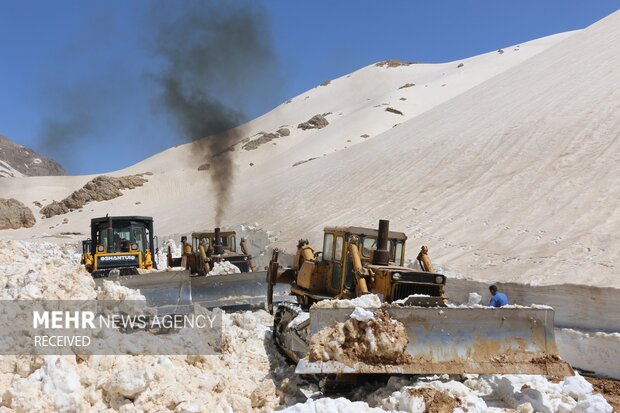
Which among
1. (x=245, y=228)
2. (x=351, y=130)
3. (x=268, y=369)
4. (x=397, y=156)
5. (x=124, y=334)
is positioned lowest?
(x=268, y=369)

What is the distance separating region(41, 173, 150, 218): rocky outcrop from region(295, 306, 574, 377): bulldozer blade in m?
46.9

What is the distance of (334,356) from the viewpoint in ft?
21.7

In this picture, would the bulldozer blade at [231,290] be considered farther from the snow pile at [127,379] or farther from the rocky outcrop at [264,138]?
the rocky outcrop at [264,138]

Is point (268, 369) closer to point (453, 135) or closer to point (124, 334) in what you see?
point (124, 334)

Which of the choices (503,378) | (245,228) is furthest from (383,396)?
(245,228)

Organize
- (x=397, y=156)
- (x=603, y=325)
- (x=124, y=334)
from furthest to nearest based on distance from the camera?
(x=397, y=156) → (x=603, y=325) → (x=124, y=334)

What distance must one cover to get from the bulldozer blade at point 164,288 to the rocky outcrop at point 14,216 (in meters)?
40.0

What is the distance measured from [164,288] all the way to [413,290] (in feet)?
16.8

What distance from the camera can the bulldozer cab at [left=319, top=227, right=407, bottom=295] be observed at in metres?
8.84

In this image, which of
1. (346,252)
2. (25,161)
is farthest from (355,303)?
(25,161)

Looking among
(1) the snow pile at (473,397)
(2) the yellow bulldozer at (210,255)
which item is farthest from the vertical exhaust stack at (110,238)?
(1) the snow pile at (473,397)

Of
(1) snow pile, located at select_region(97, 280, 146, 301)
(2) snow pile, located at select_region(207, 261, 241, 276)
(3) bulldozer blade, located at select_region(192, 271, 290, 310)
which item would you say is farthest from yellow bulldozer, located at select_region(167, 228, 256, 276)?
(1) snow pile, located at select_region(97, 280, 146, 301)

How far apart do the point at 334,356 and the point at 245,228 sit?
19.5m

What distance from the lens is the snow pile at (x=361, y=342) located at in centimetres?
661
